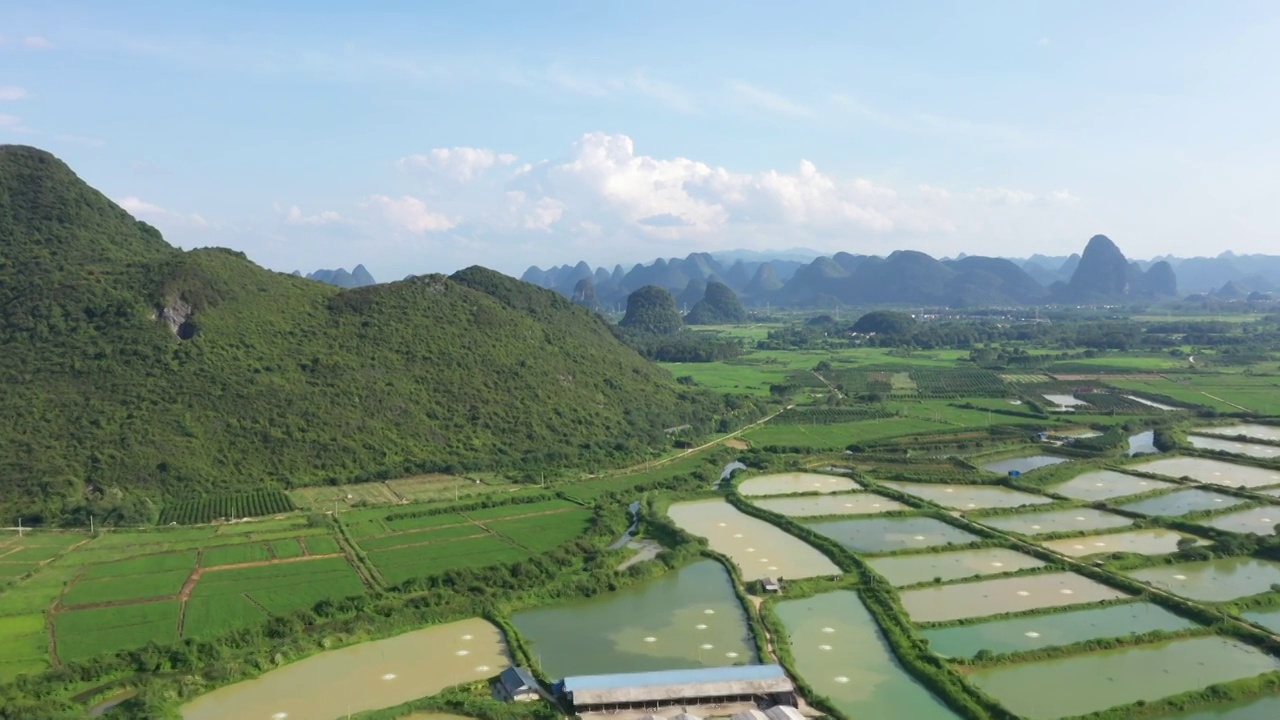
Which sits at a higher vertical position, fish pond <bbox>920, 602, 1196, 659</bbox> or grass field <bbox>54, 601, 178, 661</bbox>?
grass field <bbox>54, 601, 178, 661</bbox>

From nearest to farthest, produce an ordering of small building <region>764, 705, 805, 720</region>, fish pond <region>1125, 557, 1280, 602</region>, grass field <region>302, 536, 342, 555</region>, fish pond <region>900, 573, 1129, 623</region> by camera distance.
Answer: small building <region>764, 705, 805, 720</region> < fish pond <region>900, 573, 1129, 623</region> < fish pond <region>1125, 557, 1280, 602</region> < grass field <region>302, 536, 342, 555</region>

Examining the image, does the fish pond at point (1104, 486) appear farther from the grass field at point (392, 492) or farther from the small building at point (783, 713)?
the grass field at point (392, 492)

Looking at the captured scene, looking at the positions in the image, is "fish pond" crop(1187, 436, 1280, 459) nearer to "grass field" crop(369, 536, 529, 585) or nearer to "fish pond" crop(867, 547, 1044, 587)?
"fish pond" crop(867, 547, 1044, 587)

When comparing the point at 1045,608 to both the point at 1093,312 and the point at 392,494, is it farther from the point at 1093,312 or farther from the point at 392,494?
the point at 1093,312

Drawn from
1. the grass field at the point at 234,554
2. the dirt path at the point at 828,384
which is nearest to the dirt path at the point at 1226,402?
the dirt path at the point at 828,384

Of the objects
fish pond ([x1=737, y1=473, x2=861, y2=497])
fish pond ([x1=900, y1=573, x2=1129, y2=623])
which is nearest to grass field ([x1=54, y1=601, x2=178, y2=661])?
fish pond ([x1=900, y1=573, x2=1129, y2=623])

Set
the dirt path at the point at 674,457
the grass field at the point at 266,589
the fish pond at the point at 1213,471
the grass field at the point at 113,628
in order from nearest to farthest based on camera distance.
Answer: the grass field at the point at 113,628 → the grass field at the point at 266,589 → the fish pond at the point at 1213,471 → the dirt path at the point at 674,457
